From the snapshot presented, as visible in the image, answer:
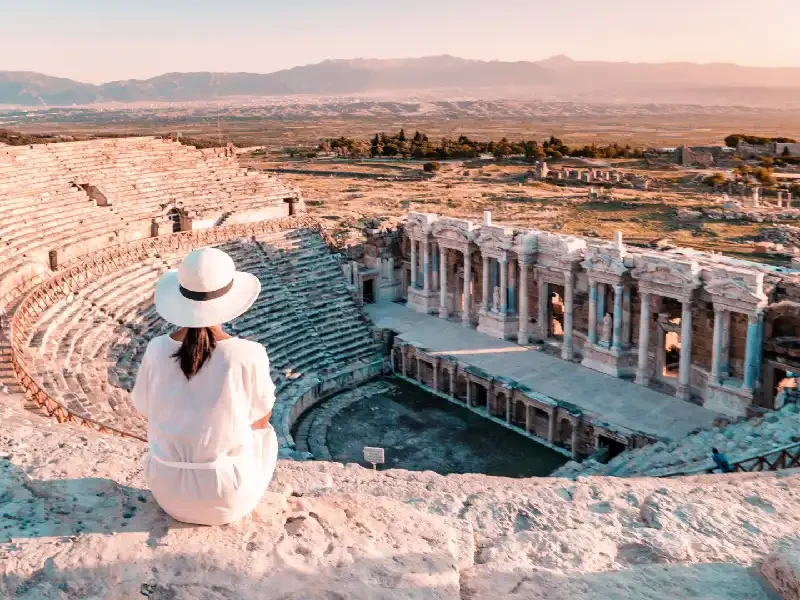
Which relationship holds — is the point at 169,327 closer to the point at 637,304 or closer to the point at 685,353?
the point at 637,304

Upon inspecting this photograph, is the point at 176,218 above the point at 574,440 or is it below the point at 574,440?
above

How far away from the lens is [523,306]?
Answer: 92.6 feet

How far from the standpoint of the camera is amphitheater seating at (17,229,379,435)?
1802cm

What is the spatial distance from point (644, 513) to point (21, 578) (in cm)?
565

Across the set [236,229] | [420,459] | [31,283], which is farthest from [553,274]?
[31,283]

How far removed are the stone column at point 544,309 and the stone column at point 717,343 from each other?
6930 millimetres

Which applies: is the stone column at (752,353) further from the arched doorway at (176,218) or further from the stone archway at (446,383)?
the arched doorway at (176,218)

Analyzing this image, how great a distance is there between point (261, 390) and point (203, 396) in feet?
1.39

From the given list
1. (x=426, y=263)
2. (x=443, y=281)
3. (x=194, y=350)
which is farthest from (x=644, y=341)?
(x=194, y=350)

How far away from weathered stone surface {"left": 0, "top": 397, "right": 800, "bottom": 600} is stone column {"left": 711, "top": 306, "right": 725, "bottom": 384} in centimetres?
1397

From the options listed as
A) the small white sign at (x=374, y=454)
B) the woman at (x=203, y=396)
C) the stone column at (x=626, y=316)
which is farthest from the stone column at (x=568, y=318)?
the woman at (x=203, y=396)

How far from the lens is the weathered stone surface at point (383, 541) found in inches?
208

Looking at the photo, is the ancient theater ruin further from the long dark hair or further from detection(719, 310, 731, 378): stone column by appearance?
the long dark hair

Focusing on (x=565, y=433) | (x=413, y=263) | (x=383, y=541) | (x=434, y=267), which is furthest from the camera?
(x=413, y=263)
